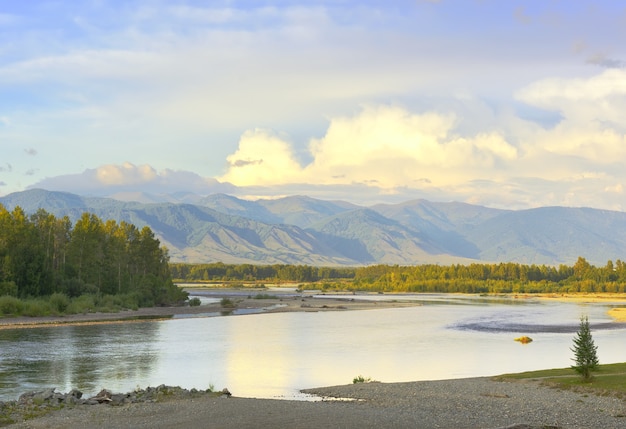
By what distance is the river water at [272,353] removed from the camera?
45.3 m

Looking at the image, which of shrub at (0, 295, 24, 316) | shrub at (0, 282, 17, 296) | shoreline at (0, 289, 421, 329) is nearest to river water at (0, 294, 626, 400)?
shoreline at (0, 289, 421, 329)

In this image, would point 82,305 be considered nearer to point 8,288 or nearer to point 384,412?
point 8,288

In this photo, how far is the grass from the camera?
3425 centimetres

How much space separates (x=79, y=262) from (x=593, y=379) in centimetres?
9520

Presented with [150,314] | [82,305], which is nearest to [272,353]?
[82,305]

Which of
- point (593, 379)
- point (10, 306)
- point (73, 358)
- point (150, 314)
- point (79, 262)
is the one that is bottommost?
point (150, 314)

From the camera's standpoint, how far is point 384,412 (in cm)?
3030

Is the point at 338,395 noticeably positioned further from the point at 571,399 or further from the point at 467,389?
the point at 571,399

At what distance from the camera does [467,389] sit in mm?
37531

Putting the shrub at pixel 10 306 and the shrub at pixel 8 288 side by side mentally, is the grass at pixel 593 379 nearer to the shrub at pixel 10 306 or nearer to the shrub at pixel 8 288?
the shrub at pixel 10 306

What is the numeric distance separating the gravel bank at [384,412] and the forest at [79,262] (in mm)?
70503

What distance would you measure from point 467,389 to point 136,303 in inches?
3565

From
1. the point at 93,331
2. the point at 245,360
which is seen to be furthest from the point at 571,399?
the point at 93,331

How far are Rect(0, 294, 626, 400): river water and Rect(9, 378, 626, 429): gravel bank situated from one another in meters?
6.94
